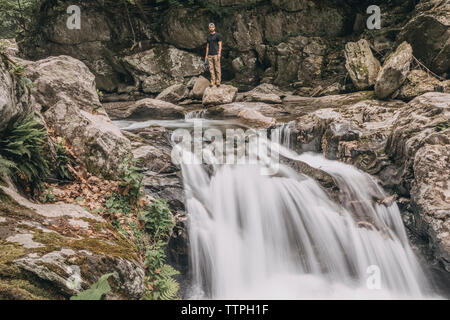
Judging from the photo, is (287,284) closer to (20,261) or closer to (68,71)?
(20,261)

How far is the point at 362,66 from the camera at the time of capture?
1203 centimetres

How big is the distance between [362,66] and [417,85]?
2.75 metres

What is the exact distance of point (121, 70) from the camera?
1845 centimetres

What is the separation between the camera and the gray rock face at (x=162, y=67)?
699 inches

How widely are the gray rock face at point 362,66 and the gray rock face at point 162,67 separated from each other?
914cm

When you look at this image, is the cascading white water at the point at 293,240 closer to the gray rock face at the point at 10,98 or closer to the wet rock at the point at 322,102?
the gray rock face at the point at 10,98

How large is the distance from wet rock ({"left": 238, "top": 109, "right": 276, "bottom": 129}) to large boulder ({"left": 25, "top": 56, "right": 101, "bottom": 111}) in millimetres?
5848

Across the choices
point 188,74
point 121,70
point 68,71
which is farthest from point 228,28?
point 68,71

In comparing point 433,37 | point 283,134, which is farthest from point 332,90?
point 283,134

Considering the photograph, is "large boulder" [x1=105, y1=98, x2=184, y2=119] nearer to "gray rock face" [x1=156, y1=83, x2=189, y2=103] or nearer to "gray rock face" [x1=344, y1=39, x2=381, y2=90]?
"gray rock face" [x1=156, y1=83, x2=189, y2=103]

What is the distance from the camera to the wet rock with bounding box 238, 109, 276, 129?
1035 cm

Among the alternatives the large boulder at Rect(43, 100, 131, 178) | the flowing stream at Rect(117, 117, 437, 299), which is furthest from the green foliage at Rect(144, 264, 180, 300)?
the large boulder at Rect(43, 100, 131, 178)
